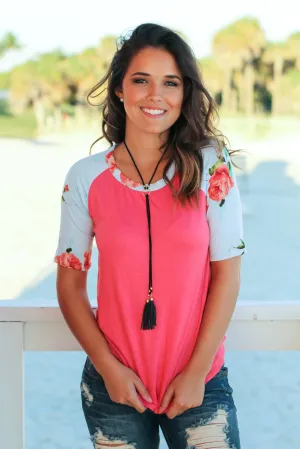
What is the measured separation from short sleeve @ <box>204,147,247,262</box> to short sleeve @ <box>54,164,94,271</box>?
0.19 meters

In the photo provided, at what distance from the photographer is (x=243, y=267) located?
27.8 feet

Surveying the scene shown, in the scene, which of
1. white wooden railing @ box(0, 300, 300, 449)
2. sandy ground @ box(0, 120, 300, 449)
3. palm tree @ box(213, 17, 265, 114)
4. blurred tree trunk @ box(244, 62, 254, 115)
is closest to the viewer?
white wooden railing @ box(0, 300, 300, 449)

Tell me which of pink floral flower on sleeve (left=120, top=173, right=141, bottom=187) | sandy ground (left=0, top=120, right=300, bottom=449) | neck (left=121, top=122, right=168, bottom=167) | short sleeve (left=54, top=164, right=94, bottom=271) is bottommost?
sandy ground (left=0, top=120, right=300, bottom=449)

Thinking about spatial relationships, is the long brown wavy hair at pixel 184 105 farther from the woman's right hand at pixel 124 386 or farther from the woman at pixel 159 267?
the woman's right hand at pixel 124 386

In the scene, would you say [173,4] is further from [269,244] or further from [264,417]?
[264,417]

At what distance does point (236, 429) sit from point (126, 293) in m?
0.25

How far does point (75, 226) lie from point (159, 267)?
0.16m

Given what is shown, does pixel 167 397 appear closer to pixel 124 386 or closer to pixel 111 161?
pixel 124 386

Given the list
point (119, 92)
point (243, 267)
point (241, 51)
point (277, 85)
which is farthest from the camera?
point (241, 51)

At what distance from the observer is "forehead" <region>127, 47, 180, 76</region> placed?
957 mm

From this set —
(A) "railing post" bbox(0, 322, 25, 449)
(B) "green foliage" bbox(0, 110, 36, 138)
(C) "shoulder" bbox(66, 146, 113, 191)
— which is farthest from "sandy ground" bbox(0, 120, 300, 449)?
(C) "shoulder" bbox(66, 146, 113, 191)

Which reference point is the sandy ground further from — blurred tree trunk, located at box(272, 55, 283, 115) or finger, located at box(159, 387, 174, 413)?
finger, located at box(159, 387, 174, 413)

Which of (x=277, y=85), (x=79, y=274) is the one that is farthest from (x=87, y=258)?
(x=277, y=85)

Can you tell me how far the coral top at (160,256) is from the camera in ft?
3.06
